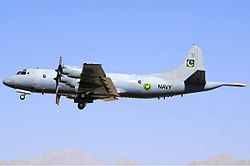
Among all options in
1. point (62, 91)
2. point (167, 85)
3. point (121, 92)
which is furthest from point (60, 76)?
point (167, 85)

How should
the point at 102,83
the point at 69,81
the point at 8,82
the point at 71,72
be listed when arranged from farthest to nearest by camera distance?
the point at 8,82 → the point at 69,81 → the point at 102,83 → the point at 71,72

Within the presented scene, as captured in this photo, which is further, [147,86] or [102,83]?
[147,86]

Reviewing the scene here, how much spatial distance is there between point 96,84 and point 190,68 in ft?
32.2

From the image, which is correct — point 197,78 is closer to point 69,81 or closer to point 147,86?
point 147,86

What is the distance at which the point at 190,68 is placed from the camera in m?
61.8

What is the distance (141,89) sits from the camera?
194 ft

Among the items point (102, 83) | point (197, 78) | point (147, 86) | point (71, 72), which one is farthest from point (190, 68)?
point (71, 72)

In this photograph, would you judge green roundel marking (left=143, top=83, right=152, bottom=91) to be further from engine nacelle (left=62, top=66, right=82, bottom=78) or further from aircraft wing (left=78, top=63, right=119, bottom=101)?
engine nacelle (left=62, top=66, right=82, bottom=78)

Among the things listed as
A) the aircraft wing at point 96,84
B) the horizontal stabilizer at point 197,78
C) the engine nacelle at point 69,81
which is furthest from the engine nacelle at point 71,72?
the horizontal stabilizer at point 197,78

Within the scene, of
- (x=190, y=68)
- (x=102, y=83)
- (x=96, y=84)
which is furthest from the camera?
(x=190, y=68)

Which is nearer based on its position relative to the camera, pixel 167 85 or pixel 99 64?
pixel 99 64

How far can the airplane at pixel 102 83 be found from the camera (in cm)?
5738

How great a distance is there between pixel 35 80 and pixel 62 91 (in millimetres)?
2634

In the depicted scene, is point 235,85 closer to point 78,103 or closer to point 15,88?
point 78,103
